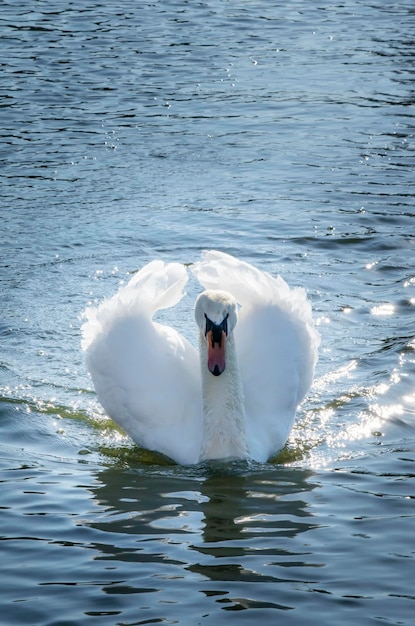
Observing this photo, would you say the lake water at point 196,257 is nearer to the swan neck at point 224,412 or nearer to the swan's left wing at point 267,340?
the swan neck at point 224,412

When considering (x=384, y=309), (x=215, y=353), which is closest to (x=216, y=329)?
(x=215, y=353)

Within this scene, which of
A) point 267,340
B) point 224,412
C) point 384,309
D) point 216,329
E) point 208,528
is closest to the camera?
point 208,528

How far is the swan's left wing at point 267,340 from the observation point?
8648mm

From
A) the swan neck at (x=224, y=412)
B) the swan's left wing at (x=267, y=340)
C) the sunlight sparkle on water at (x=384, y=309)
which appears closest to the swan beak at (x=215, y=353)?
the swan neck at (x=224, y=412)

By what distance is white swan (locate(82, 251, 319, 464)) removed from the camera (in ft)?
26.8

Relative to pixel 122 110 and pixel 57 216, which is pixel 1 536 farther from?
pixel 122 110

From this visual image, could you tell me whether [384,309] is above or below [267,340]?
below

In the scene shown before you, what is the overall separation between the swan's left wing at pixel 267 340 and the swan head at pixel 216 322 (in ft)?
2.56

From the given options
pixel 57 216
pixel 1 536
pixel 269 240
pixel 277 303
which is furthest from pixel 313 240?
pixel 1 536

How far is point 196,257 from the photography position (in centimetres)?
1220

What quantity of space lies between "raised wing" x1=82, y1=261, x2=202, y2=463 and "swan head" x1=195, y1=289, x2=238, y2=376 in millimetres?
655

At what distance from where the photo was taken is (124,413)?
335 inches

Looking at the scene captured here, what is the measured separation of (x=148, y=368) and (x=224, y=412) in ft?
2.38

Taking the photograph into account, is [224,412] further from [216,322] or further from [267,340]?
[267,340]
